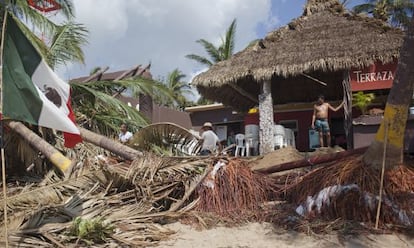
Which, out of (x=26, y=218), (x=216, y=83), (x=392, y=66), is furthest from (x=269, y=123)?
(x=26, y=218)

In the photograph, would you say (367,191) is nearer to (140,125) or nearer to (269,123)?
(269,123)

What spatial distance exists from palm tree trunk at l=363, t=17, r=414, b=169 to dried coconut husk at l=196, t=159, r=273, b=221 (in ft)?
6.08

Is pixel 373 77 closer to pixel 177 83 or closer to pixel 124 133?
pixel 124 133

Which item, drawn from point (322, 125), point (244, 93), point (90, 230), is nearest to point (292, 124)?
point (244, 93)

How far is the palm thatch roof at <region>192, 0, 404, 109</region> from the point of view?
1013 centimetres

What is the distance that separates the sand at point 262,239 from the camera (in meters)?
5.23

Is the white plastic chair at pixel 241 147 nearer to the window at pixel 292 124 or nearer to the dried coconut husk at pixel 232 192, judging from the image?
the window at pixel 292 124

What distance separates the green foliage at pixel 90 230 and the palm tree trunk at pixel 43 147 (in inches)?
81.4

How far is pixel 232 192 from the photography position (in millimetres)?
6855

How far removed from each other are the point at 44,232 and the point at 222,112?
16.3m

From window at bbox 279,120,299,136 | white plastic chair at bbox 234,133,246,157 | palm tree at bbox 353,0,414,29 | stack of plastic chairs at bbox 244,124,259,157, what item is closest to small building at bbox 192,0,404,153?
stack of plastic chairs at bbox 244,124,259,157

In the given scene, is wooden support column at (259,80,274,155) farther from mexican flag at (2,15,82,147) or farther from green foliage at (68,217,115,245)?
mexican flag at (2,15,82,147)

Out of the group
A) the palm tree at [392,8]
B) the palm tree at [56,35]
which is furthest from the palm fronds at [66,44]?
the palm tree at [392,8]

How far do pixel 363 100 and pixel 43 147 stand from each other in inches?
283
